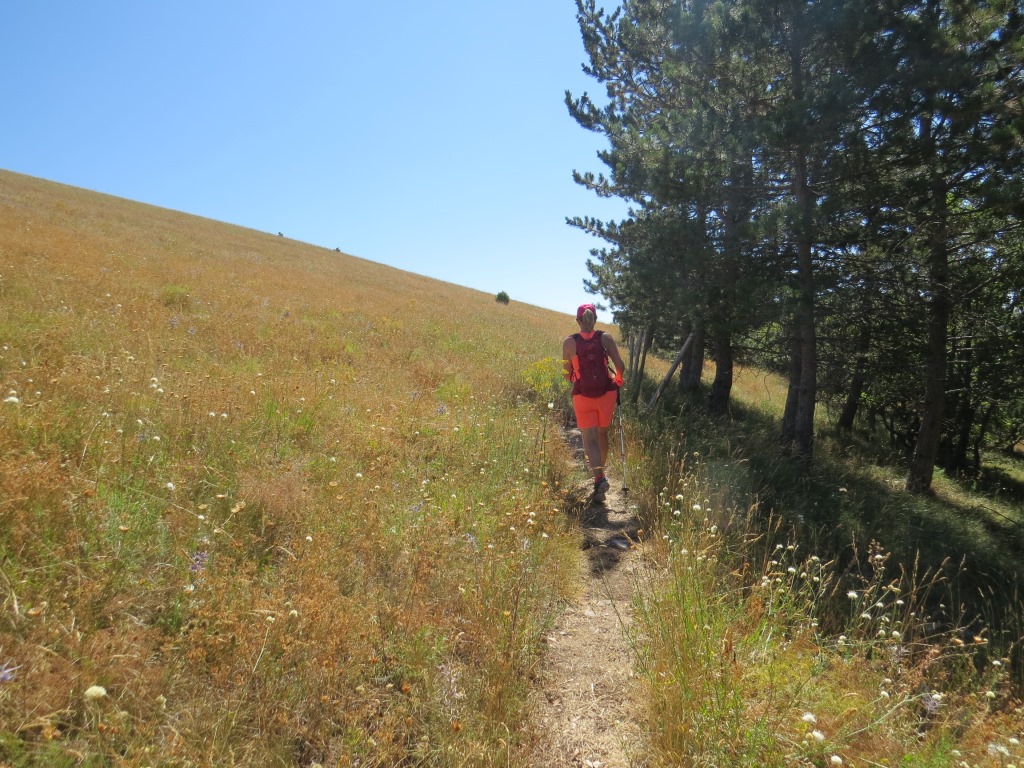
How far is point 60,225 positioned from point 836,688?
71.1ft

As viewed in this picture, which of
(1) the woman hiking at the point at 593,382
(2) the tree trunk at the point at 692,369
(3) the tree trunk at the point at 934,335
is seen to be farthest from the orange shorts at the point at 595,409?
(2) the tree trunk at the point at 692,369

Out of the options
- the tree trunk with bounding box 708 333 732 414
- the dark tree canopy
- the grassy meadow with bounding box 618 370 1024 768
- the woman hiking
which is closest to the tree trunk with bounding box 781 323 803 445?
the dark tree canopy

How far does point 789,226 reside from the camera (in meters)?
7.72

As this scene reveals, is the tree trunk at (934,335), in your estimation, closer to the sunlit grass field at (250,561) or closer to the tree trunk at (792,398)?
the tree trunk at (792,398)

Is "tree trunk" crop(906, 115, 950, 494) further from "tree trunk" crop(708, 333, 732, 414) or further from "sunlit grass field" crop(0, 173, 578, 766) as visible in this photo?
"sunlit grass field" crop(0, 173, 578, 766)

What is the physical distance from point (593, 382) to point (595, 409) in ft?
1.15

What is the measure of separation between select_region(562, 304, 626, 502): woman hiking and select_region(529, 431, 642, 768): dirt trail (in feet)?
5.45

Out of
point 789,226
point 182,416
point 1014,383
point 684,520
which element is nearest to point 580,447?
point 684,520

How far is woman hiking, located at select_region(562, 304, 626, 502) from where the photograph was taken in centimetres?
584

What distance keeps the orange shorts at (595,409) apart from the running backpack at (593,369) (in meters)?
0.08

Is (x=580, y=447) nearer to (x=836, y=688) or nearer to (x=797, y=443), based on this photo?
(x=797, y=443)

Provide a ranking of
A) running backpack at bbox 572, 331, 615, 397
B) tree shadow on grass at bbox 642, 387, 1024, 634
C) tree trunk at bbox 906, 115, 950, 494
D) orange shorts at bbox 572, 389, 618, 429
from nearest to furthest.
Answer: tree shadow on grass at bbox 642, 387, 1024, 634, running backpack at bbox 572, 331, 615, 397, orange shorts at bbox 572, 389, 618, 429, tree trunk at bbox 906, 115, 950, 494

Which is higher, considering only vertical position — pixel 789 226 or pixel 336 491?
pixel 789 226

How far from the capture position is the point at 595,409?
6012 millimetres
